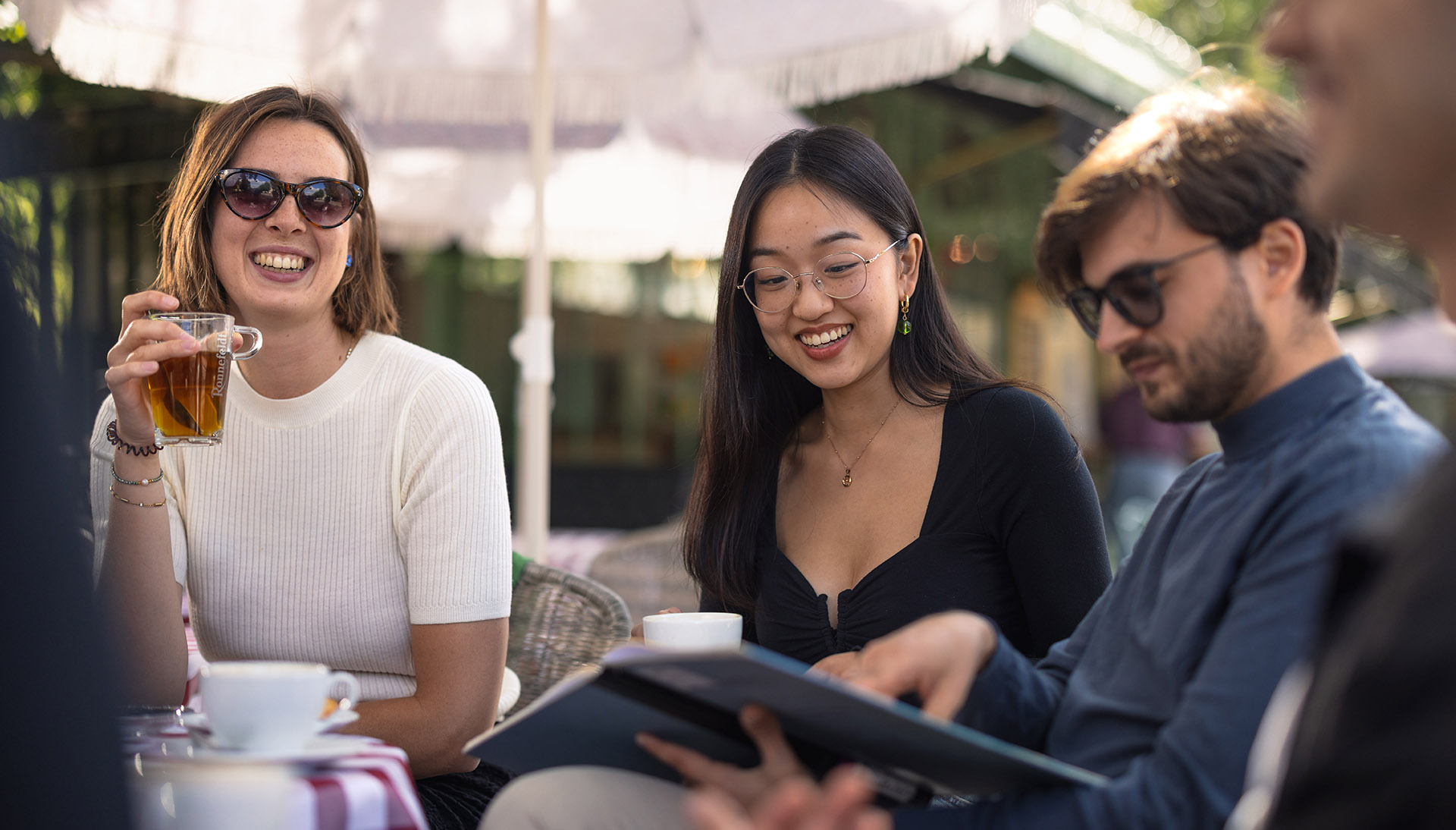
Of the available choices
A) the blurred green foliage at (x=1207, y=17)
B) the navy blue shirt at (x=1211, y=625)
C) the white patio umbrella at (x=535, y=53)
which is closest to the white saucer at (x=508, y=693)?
the navy blue shirt at (x=1211, y=625)

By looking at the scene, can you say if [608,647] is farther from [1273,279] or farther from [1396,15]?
[1396,15]

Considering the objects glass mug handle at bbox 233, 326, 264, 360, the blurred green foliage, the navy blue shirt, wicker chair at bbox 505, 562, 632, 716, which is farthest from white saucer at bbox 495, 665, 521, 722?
the blurred green foliage

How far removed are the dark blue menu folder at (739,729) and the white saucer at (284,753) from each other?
21cm

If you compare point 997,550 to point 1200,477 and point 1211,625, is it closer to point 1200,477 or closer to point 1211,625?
point 1200,477

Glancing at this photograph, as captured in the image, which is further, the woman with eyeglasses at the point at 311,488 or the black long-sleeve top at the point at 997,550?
the black long-sleeve top at the point at 997,550

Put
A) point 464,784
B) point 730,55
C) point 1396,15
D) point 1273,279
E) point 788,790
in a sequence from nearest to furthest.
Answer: point 1396,15
point 788,790
point 1273,279
point 464,784
point 730,55

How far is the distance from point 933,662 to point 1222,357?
0.54 m

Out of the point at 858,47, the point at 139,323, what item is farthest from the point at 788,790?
the point at 858,47

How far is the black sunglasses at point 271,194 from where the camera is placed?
2469 millimetres

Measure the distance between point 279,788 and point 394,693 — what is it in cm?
108

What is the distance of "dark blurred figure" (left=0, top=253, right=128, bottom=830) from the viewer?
98 cm

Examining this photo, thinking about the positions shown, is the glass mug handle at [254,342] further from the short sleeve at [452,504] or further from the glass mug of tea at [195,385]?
the short sleeve at [452,504]

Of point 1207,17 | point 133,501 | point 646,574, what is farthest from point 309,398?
point 1207,17

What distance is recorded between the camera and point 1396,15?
3.05 ft
